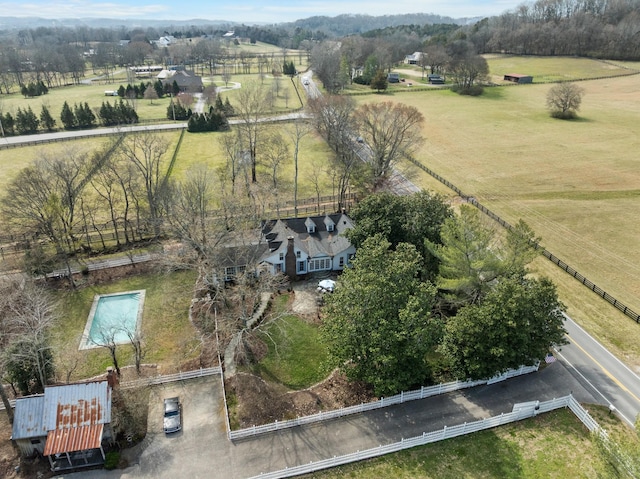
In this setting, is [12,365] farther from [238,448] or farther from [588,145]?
[588,145]

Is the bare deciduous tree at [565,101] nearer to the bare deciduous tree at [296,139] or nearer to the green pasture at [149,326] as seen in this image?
the bare deciduous tree at [296,139]

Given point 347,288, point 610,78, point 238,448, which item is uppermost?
point 610,78

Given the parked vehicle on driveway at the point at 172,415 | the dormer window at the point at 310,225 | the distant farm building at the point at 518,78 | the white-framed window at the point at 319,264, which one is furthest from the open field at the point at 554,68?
the parked vehicle on driveway at the point at 172,415

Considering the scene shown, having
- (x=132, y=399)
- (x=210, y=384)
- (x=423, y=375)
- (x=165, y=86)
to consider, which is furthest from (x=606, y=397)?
(x=165, y=86)

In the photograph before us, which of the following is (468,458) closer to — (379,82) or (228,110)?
(228,110)

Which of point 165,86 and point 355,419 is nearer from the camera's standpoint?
point 355,419

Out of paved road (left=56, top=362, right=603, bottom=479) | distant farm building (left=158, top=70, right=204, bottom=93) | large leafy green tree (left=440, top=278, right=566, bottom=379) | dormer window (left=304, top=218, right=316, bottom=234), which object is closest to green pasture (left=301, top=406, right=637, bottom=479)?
paved road (left=56, top=362, right=603, bottom=479)
